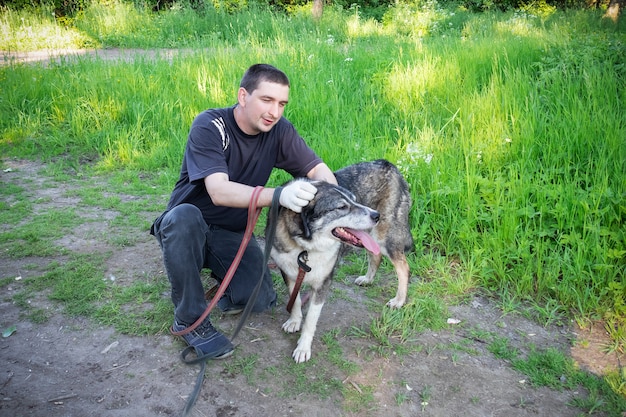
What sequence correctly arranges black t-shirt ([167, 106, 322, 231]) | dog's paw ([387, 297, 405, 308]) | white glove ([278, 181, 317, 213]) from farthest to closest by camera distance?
1. dog's paw ([387, 297, 405, 308])
2. black t-shirt ([167, 106, 322, 231])
3. white glove ([278, 181, 317, 213])

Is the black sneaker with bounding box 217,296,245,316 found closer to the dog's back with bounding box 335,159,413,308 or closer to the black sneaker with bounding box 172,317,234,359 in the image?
the black sneaker with bounding box 172,317,234,359

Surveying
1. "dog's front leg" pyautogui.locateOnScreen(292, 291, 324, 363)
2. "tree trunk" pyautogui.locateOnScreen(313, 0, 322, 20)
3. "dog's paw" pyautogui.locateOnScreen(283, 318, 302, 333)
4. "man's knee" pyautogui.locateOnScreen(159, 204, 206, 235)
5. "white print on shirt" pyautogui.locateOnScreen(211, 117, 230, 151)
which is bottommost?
"dog's paw" pyautogui.locateOnScreen(283, 318, 302, 333)

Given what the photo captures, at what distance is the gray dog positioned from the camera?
2.79m

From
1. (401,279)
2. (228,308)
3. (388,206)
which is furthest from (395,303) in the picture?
(228,308)

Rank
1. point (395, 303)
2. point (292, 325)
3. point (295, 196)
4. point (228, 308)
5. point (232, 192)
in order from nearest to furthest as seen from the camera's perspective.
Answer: point (295, 196)
point (232, 192)
point (292, 325)
point (228, 308)
point (395, 303)

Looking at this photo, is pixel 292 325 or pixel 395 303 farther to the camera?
pixel 395 303

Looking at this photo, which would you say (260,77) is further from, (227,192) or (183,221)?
(183,221)

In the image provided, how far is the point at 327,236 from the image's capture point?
9.37ft

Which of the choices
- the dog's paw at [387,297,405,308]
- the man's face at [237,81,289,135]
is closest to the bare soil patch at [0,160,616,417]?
the dog's paw at [387,297,405,308]

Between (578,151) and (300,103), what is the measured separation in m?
3.58

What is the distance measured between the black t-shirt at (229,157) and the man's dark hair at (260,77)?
0.30m

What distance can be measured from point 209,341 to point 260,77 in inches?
72.3

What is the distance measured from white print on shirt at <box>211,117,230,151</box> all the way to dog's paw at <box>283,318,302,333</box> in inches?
54.7

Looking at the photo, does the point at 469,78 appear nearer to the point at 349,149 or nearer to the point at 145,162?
the point at 349,149
